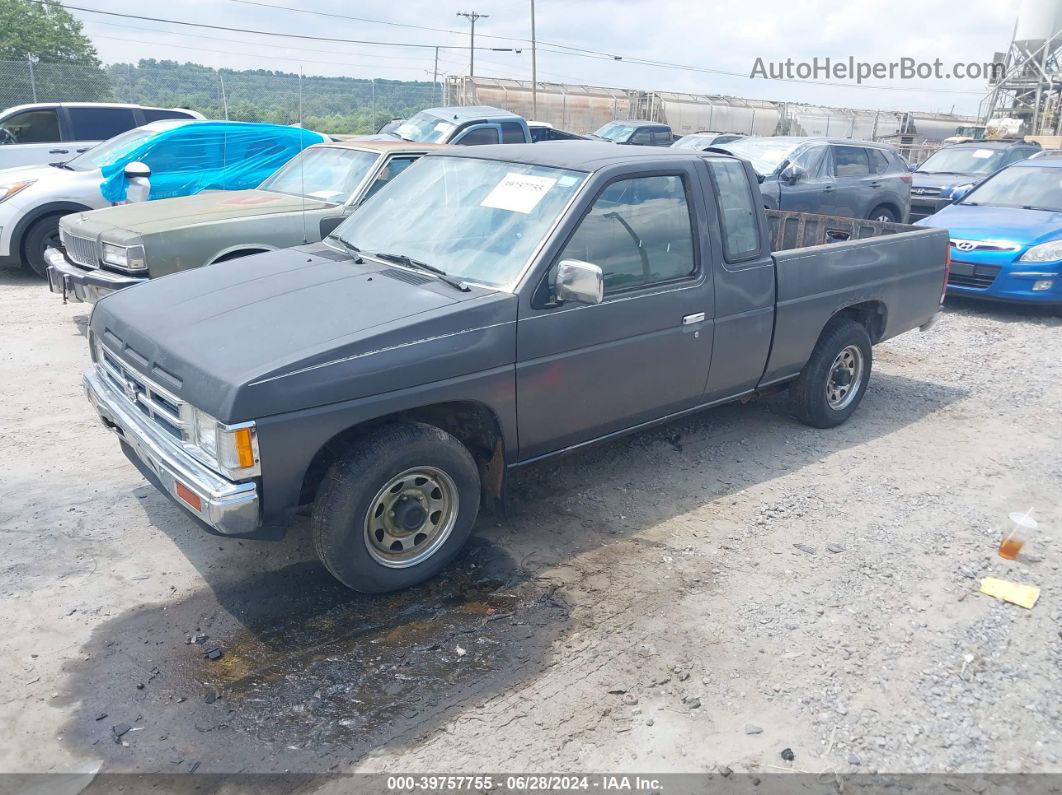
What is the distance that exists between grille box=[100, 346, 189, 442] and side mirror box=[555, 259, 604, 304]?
67.5 inches

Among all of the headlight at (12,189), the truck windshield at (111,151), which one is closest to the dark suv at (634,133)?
the truck windshield at (111,151)

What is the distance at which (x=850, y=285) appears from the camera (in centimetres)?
552

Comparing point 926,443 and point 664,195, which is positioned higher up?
point 664,195

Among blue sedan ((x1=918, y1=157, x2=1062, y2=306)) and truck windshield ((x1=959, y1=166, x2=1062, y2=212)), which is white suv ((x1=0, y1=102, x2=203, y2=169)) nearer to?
blue sedan ((x1=918, y1=157, x2=1062, y2=306))

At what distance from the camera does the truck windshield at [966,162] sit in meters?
15.1

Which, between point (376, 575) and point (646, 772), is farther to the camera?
point (376, 575)

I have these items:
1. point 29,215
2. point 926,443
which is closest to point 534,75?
point 29,215

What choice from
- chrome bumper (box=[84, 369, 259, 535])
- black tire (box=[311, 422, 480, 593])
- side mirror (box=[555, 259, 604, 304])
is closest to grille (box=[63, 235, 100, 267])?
chrome bumper (box=[84, 369, 259, 535])

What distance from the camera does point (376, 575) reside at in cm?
361

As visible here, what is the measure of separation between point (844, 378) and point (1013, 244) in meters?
4.44

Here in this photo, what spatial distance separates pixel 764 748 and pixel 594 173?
2.74 metres

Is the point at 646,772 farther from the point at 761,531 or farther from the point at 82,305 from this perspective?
the point at 82,305

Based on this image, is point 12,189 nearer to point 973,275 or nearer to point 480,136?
point 480,136

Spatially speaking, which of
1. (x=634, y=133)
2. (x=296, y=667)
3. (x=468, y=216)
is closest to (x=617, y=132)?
(x=634, y=133)
